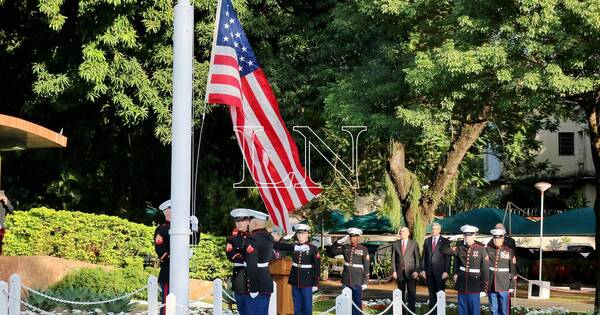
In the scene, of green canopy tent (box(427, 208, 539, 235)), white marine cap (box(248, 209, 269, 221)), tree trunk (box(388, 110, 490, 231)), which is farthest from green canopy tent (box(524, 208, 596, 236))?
white marine cap (box(248, 209, 269, 221))

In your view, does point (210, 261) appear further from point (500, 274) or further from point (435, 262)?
point (500, 274)

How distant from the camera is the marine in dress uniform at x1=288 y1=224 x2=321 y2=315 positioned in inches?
667

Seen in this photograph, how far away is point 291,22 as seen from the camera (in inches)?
1089

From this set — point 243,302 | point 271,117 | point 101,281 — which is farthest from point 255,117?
point 101,281

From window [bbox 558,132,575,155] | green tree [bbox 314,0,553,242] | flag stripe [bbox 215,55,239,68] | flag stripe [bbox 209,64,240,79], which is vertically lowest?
flag stripe [bbox 209,64,240,79]

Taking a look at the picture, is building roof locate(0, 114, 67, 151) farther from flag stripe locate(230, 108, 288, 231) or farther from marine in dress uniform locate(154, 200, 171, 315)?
flag stripe locate(230, 108, 288, 231)

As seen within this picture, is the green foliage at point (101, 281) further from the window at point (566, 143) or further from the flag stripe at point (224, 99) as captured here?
the window at point (566, 143)

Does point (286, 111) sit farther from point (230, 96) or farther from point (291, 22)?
point (230, 96)

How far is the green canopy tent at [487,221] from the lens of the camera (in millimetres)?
34219

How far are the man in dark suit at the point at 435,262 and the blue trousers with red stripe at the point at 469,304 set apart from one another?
1.28m

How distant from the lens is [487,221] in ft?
113

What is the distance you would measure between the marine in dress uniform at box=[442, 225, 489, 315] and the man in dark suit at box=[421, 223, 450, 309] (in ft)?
3.77

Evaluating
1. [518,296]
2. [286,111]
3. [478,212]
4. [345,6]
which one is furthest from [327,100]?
[478,212]

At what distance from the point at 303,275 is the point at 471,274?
272 centimetres
